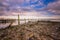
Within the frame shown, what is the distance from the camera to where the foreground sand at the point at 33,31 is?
105 inches

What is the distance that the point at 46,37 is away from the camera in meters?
2.75

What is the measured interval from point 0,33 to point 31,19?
83 cm

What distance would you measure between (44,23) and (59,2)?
0.66m

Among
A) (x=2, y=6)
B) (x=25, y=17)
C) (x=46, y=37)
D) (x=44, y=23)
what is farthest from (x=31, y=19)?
(x=2, y=6)

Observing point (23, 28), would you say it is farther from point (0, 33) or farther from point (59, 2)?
point (59, 2)

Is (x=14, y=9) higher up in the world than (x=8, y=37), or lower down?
higher up

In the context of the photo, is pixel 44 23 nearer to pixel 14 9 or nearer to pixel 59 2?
pixel 59 2

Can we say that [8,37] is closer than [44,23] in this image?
Yes

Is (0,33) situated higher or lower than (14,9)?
lower

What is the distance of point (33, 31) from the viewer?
2756 millimetres

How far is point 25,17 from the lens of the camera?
2.80 m

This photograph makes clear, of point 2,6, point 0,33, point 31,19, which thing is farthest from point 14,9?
point 0,33

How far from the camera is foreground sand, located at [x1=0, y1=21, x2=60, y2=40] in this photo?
2670 mm

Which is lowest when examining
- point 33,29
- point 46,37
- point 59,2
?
point 46,37
